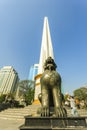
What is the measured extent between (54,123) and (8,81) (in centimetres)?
6687

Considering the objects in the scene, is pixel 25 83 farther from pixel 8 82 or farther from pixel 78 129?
pixel 8 82

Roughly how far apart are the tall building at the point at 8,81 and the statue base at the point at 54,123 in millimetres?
64281

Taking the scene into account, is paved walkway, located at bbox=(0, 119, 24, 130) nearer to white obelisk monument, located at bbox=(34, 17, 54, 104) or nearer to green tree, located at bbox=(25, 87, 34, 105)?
white obelisk monument, located at bbox=(34, 17, 54, 104)

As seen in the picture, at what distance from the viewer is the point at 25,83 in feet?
103

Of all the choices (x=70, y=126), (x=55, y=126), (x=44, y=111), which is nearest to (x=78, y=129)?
(x=70, y=126)

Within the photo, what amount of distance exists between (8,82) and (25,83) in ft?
123

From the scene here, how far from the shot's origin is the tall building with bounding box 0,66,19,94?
64.4 m

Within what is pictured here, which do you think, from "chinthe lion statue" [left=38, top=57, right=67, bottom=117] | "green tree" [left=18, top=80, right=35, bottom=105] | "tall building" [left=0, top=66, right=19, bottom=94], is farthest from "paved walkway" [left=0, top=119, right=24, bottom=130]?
"tall building" [left=0, top=66, right=19, bottom=94]

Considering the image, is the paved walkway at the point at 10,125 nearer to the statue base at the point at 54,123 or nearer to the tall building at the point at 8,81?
the statue base at the point at 54,123

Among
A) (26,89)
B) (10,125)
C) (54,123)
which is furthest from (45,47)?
(54,123)

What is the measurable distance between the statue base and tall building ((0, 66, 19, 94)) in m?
64.3

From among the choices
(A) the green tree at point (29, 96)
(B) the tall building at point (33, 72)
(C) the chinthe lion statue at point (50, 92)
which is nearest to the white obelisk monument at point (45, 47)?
(A) the green tree at point (29, 96)

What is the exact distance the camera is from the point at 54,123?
8.11ft

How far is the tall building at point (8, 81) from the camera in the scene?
6444 centimetres
